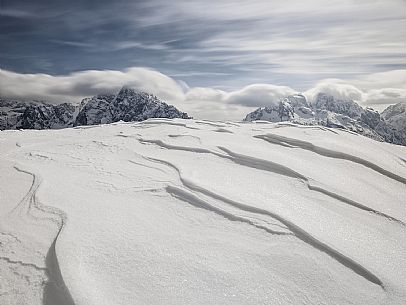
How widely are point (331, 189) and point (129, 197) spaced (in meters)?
2.75

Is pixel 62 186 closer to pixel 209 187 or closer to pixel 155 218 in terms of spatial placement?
pixel 155 218

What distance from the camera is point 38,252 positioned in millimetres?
2805

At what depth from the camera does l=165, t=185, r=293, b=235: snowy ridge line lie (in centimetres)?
327

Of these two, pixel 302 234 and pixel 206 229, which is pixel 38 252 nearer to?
pixel 206 229

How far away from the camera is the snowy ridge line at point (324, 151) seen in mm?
5160

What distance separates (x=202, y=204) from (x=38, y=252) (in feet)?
5.86

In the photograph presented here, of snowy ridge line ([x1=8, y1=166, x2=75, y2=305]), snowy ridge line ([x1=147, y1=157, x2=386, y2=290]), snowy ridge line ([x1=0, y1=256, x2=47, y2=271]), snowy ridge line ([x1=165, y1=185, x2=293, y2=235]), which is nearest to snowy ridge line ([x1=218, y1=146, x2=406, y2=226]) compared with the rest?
snowy ridge line ([x1=147, y1=157, x2=386, y2=290])

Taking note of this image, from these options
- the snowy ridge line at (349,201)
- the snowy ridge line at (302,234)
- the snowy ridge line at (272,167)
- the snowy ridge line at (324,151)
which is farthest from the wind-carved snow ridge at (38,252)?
the snowy ridge line at (324,151)

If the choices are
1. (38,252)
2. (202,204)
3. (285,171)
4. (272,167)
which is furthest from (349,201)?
(38,252)

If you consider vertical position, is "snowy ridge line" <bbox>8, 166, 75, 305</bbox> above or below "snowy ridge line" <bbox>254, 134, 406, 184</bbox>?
below

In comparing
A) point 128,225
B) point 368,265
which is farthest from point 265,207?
point 128,225

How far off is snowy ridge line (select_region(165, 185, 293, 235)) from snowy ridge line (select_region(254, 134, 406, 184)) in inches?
122

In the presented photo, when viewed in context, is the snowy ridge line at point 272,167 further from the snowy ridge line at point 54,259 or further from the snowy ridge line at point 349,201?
the snowy ridge line at point 54,259

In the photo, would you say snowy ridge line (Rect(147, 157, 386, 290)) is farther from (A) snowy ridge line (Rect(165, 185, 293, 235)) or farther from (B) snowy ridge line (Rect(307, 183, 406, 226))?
(B) snowy ridge line (Rect(307, 183, 406, 226))
